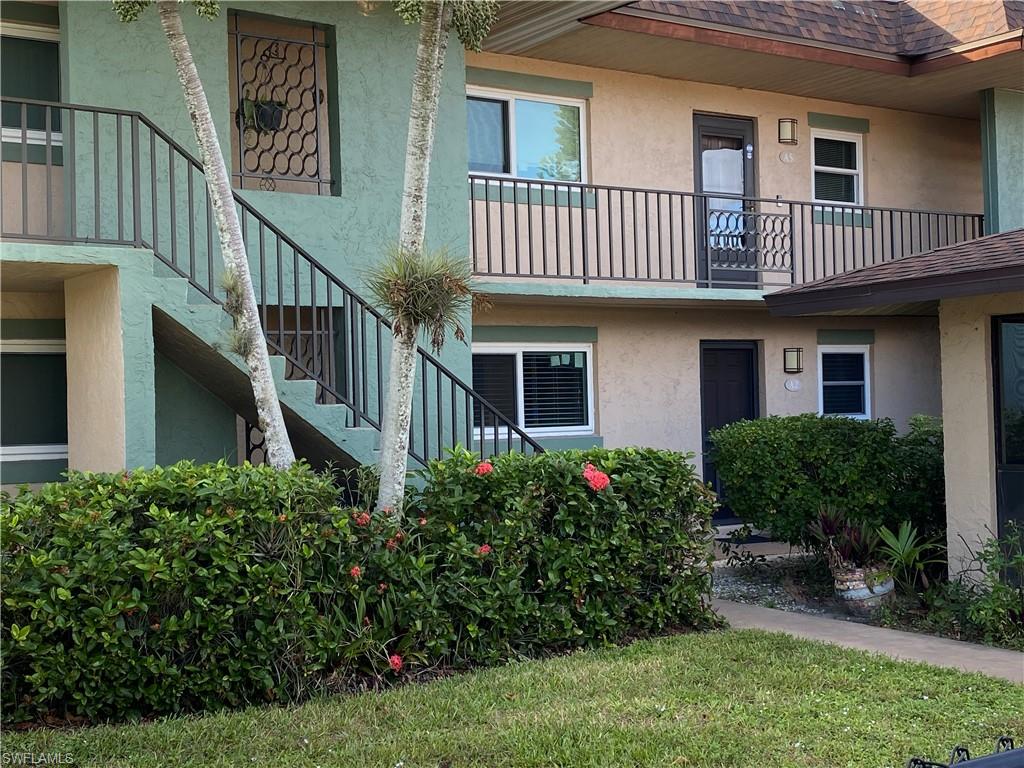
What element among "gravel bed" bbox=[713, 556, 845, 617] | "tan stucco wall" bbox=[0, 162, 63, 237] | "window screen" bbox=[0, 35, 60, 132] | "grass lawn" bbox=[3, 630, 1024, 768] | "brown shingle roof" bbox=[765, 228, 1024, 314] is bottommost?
"gravel bed" bbox=[713, 556, 845, 617]

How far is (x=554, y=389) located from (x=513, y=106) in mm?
3162

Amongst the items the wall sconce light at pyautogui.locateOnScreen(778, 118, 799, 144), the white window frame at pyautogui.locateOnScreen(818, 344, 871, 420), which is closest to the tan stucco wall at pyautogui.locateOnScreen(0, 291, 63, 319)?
the wall sconce light at pyautogui.locateOnScreen(778, 118, 799, 144)

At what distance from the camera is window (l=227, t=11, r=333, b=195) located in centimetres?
983

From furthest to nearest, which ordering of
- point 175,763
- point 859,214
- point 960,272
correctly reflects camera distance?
point 859,214, point 960,272, point 175,763

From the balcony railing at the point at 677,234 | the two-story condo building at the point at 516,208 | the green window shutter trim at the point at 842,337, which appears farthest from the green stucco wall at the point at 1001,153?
the green window shutter trim at the point at 842,337

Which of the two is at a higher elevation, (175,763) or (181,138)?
(181,138)

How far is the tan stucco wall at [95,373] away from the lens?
303 inches

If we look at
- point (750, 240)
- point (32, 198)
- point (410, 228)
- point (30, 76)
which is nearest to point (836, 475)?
point (750, 240)

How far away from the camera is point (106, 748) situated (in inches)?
205

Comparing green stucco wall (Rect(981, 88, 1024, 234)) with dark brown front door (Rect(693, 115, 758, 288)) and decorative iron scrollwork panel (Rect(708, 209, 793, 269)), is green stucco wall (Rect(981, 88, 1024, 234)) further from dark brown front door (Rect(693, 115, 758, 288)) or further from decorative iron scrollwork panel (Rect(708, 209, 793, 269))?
dark brown front door (Rect(693, 115, 758, 288))

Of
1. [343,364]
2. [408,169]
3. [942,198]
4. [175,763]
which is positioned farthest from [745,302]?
[175,763]

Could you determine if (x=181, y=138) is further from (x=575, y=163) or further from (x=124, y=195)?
(x=575, y=163)

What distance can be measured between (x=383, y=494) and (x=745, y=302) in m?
6.82

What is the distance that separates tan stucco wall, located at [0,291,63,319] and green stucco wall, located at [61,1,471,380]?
1688mm
